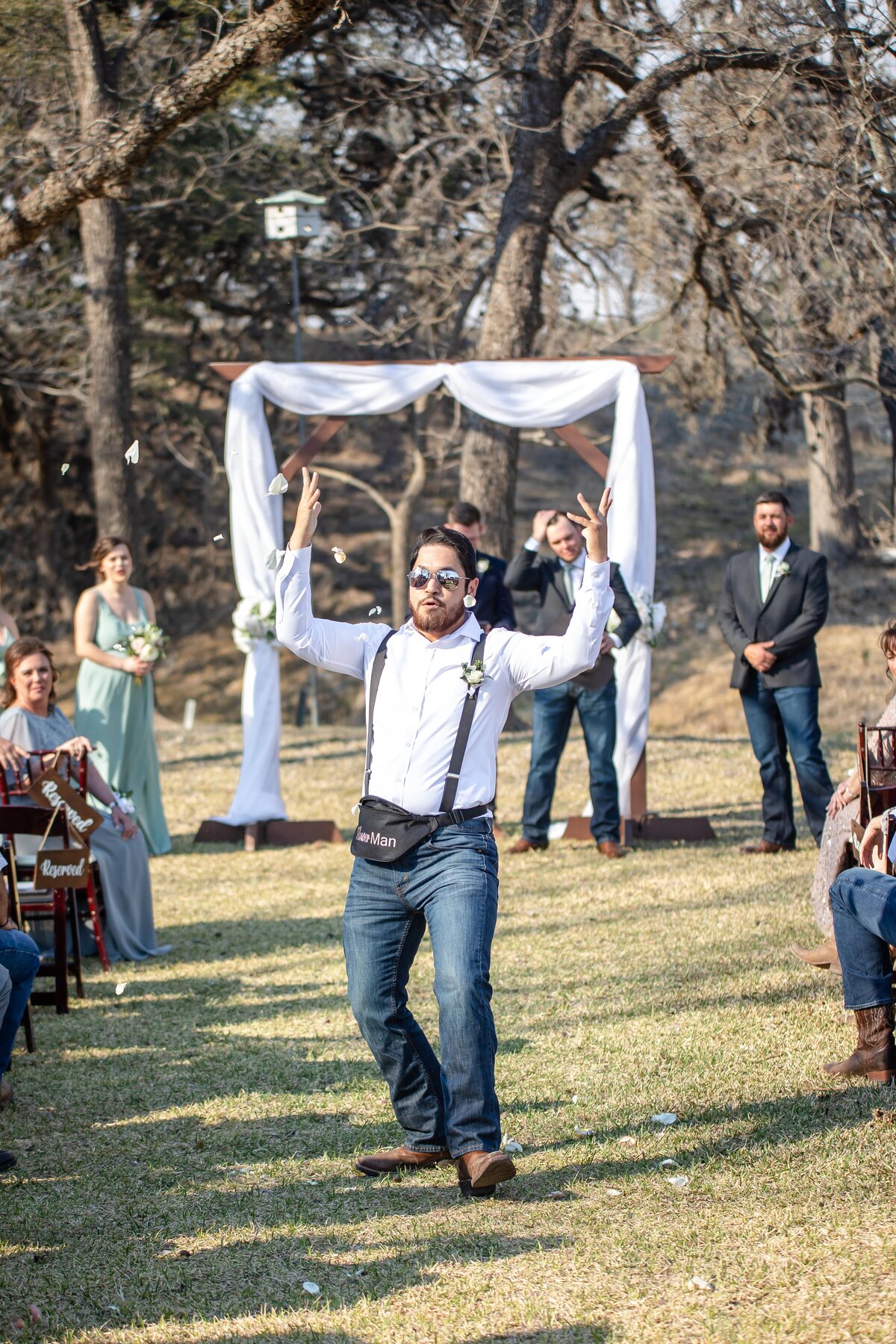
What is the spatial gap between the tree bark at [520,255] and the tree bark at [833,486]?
828 centimetres

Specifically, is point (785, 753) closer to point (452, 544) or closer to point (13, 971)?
point (452, 544)

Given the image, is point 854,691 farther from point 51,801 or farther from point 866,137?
point 51,801

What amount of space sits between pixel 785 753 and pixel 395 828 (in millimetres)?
5121

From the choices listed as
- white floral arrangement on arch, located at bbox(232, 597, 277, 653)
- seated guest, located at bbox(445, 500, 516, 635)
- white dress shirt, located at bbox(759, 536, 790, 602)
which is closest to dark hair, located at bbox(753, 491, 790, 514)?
white dress shirt, located at bbox(759, 536, 790, 602)

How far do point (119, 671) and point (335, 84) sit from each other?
11.1m

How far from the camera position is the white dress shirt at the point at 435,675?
424 centimetres

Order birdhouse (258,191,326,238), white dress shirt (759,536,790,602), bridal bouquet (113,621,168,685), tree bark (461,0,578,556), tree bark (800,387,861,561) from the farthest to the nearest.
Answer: tree bark (800,387,861,561) < birdhouse (258,191,326,238) < tree bark (461,0,578,556) < bridal bouquet (113,621,168,685) < white dress shirt (759,536,790,602)

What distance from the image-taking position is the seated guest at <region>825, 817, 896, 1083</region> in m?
4.80

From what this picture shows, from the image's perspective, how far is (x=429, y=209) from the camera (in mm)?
18641

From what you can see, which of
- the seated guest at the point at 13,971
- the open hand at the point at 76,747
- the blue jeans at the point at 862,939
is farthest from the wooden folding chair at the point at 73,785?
the blue jeans at the point at 862,939

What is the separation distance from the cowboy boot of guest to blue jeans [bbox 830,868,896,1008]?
3.17ft

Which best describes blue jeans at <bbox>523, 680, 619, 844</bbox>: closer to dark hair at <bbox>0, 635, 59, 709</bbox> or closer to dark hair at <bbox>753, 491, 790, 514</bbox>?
dark hair at <bbox>753, 491, 790, 514</bbox>

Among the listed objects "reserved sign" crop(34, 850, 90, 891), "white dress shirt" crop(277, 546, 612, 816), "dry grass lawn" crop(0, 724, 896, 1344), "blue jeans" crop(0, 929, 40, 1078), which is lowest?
"dry grass lawn" crop(0, 724, 896, 1344)

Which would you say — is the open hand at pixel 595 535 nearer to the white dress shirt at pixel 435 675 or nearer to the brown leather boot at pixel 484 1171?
the white dress shirt at pixel 435 675
